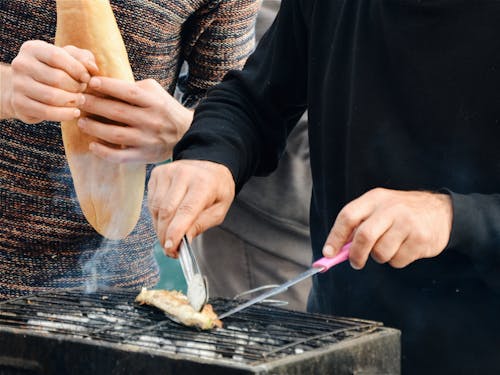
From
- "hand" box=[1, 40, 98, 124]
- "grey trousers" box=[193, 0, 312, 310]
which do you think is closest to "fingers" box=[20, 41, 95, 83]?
"hand" box=[1, 40, 98, 124]

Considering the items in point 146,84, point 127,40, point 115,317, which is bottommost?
point 115,317

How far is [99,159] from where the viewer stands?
100 inches

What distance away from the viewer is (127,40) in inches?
110

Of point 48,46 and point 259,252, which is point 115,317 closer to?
point 48,46

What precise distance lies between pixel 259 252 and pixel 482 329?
65.1 inches

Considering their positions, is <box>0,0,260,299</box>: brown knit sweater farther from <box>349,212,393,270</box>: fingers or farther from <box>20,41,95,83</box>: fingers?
<box>349,212,393,270</box>: fingers

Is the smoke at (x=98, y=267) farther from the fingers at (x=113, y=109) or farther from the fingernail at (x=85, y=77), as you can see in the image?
the fingernail at (x=85, y=77)

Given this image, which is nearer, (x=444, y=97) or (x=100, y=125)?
(x=444, y=97)

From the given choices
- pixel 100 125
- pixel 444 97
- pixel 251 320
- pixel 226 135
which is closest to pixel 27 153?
pixel 100 125

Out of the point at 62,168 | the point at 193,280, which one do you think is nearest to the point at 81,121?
the point at 62,168

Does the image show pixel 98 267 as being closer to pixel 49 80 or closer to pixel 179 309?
pixel 49 80

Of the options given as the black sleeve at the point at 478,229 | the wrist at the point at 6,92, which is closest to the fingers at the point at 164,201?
the wrist at the point at 6,92

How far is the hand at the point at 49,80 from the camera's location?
2314 millimetres

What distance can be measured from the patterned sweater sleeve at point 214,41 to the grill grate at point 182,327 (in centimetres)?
111
